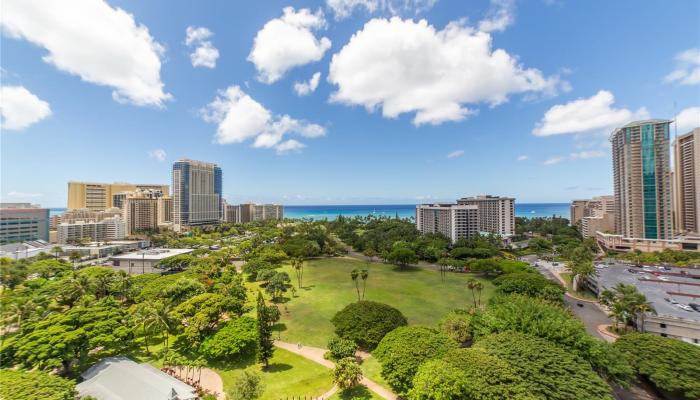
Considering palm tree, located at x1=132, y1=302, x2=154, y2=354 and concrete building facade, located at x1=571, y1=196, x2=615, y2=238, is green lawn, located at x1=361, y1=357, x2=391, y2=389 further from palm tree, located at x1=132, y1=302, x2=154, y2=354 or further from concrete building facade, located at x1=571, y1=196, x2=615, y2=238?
concrete building facade, located at x1=571, y1=196, x2=615, y2=238

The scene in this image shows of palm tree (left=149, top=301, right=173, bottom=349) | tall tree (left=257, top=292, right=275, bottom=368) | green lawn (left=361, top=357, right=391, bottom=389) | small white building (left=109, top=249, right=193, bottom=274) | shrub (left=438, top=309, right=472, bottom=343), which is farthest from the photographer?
small white building (left=109, top=249, right=193, bottom=274)

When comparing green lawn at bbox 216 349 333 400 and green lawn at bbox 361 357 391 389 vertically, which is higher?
green lawn at bbox 216 349 333 400

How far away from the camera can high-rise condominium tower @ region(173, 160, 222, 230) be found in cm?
14738

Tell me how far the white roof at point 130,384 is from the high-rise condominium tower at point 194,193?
13830cm

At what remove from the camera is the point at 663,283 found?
1898 inches

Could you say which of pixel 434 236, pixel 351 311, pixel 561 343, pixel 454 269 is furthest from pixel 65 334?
pixel 434 236

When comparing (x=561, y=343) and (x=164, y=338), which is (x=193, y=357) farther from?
(x=561, y=343)

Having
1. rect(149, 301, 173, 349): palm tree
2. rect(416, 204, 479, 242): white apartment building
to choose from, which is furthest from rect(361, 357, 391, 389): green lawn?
rect(416, 204, 479, 242): white apartment building

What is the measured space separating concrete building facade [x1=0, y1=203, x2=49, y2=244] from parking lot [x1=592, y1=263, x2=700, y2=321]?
540ft

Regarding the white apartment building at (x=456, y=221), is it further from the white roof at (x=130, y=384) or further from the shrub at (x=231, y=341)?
the white roof at (x=130, y=384)

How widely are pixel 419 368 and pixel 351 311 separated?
1403cm

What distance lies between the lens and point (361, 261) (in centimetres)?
8706

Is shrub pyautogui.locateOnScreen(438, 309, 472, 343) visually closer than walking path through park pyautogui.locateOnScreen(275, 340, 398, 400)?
No

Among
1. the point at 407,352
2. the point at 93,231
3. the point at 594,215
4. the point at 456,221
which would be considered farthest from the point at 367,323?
the point at 594,215
